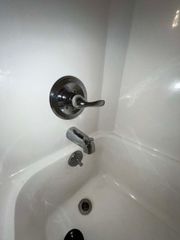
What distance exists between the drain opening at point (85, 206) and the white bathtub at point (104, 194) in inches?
0.9

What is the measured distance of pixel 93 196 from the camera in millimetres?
1112

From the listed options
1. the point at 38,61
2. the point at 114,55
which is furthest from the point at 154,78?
the point at 38,61

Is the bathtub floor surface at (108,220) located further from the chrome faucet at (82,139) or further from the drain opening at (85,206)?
the chrome faucet at (82,139)

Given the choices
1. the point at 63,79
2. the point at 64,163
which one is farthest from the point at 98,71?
the point at 64,163

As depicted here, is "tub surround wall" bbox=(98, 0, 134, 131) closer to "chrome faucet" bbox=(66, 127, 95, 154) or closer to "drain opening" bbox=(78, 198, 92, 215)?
"chrome faucet" bbox=(66, 127, 95, 154)

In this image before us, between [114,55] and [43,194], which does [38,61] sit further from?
[43,194]

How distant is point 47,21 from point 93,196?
112 cm

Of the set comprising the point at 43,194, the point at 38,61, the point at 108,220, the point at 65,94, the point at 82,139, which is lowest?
the point at 108,220

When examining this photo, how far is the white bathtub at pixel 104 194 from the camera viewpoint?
764 millimetres

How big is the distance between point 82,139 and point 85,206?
1.77ft

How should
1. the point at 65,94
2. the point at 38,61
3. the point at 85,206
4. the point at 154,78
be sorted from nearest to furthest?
the point at 38,61 < the point at 65,94 < the point at 154,78 < the point at 85,206

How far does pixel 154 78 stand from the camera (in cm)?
92

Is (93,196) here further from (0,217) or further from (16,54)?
(16,54)

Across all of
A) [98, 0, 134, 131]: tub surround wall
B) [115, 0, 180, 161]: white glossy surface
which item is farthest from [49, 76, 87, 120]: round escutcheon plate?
[115, 0, 180, 161]: white glossy surface
